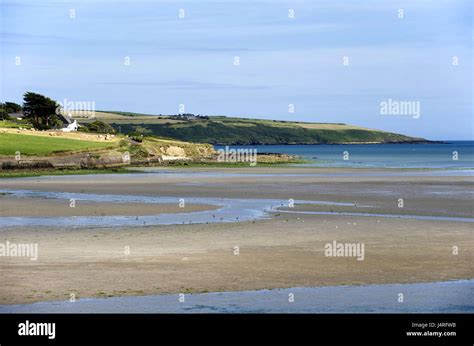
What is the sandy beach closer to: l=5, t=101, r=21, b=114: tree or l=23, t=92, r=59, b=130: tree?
l=23, t=92, r=59, b=130: tree

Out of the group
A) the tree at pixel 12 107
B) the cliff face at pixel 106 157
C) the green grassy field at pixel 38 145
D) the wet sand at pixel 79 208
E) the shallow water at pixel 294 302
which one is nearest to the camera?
the shallow water at pixel 294 302

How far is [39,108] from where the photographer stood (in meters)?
124

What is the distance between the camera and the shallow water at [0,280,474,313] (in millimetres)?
15891

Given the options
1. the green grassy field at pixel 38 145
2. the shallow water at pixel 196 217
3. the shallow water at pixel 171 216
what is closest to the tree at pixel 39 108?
the green grassy field at pixel 38 145

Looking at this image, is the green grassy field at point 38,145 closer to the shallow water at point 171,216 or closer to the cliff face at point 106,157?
the cliff face at point 106,157

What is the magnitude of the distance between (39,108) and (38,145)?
42167 millimetres

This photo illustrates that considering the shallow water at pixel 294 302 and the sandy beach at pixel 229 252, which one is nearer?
the shallow water at pixel 294 302

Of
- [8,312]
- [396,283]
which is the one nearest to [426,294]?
[396,283]

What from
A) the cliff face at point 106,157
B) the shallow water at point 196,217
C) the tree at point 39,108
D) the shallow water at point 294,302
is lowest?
the shallow water at point 294,302

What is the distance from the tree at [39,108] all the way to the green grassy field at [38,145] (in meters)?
28.6

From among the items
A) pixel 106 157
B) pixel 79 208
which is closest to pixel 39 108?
pixel 106 157

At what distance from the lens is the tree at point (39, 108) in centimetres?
12346
